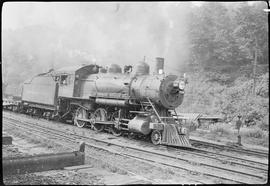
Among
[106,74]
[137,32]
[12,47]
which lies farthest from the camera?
[12,47]

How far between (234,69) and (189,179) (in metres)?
16.8

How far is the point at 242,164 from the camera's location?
721 cm

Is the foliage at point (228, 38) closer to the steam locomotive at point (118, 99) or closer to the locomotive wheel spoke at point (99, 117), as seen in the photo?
the steam locomotive at point (118, 99)

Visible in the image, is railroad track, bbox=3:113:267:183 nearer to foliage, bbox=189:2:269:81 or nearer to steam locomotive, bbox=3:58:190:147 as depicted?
steam locomotive, bbox=3:58:190:147

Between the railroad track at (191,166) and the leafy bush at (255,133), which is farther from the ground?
the leafy bush at (255,133)

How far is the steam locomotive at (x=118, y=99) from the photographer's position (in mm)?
9766

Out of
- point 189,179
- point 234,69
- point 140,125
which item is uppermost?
point 234,69

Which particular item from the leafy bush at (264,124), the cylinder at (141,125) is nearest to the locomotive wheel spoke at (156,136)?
the cylinder at (141,125)

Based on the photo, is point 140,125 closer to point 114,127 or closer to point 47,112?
point 114,127

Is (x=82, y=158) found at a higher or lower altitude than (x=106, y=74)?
lower

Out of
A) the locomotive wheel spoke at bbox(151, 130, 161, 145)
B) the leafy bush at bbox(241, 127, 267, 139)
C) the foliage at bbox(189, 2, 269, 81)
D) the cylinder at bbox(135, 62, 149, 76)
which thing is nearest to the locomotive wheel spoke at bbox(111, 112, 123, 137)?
the locomotive wheel spoke at bbox(151, 130, 161, 145)

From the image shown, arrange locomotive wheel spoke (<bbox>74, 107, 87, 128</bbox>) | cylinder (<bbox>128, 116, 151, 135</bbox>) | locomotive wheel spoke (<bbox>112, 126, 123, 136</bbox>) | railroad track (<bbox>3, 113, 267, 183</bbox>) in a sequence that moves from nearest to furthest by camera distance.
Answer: railroad track (<bbox>3, 113, 267, 183</bbox>) < cylinder (<bbox>128, 116, 151, 135</bbox>) < locomotive wheel spoke (<bbox>112, 126, 123, 136</bbox>) < locomotive wheel spoke (<bbox>74, 107, 87, 128</bbox>)

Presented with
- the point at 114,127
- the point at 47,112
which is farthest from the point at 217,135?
the point at 47,112

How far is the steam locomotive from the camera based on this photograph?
9.77 metres
